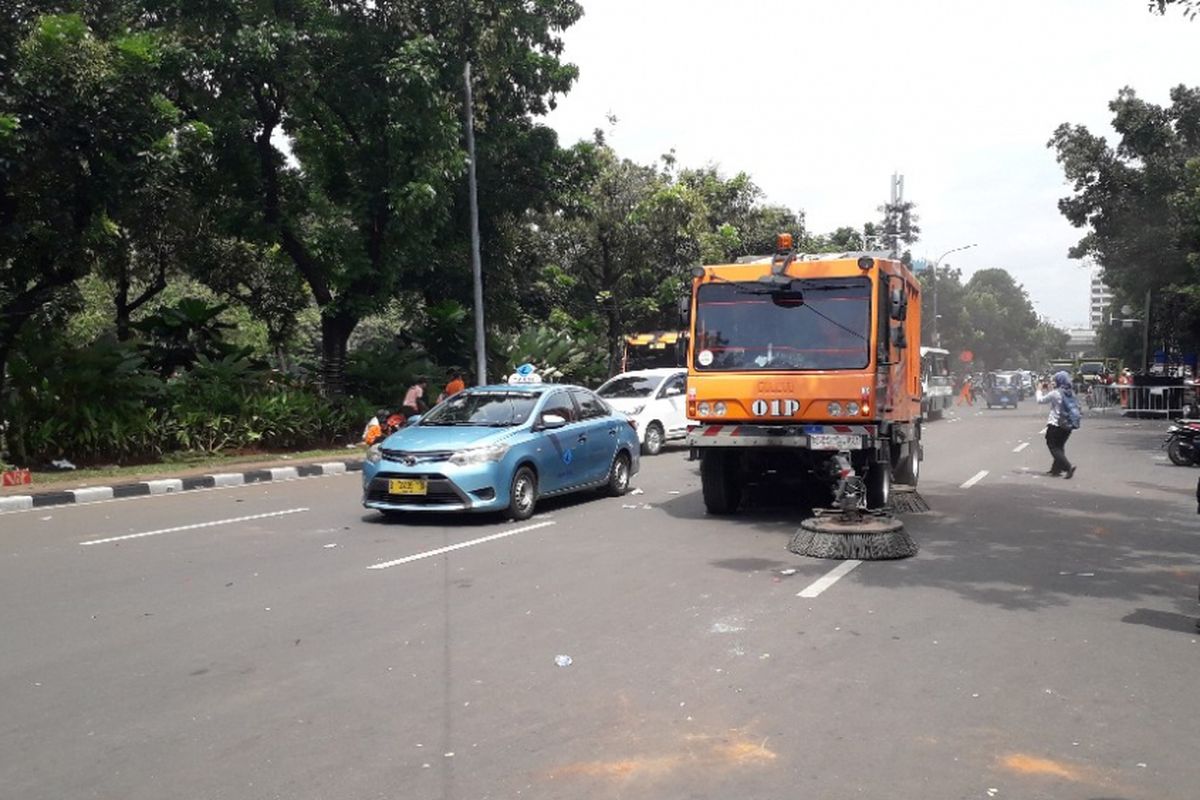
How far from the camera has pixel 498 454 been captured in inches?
425

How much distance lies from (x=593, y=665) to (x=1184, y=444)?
52.1 feet

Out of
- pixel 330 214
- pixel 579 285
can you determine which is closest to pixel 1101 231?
pixel 579 285

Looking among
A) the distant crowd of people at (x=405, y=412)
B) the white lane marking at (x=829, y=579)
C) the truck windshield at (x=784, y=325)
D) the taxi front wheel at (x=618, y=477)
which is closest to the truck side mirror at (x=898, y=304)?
the truck windshield at (x=784, y=325)

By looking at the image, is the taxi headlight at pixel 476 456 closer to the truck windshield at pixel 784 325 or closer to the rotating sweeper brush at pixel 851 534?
the truck windshield at pixel 784 325

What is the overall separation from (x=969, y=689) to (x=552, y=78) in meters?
21.2

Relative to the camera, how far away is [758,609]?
702 cm

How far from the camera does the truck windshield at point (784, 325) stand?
1073cm

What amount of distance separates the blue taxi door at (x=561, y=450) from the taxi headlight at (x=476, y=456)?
0.76 meters

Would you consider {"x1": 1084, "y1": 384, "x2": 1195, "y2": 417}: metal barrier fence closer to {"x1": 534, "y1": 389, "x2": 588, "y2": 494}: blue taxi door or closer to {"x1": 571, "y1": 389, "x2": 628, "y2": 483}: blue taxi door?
{"x1": 571, "y1": 389, "x2": 628, "y2": 483}: blue taxi door

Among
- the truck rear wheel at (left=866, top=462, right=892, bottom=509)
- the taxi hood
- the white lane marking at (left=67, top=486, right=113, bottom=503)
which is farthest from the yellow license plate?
the white lane marking at (left=67, top=486, right=113, bottom=503)

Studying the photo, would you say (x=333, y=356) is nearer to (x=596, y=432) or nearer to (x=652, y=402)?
(x=652, y=402)

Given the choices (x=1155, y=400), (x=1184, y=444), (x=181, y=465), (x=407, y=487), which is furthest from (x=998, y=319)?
(x=407, y=487)

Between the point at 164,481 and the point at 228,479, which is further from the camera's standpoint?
the point at 228,479

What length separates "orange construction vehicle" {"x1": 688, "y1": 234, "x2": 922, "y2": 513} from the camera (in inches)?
410
